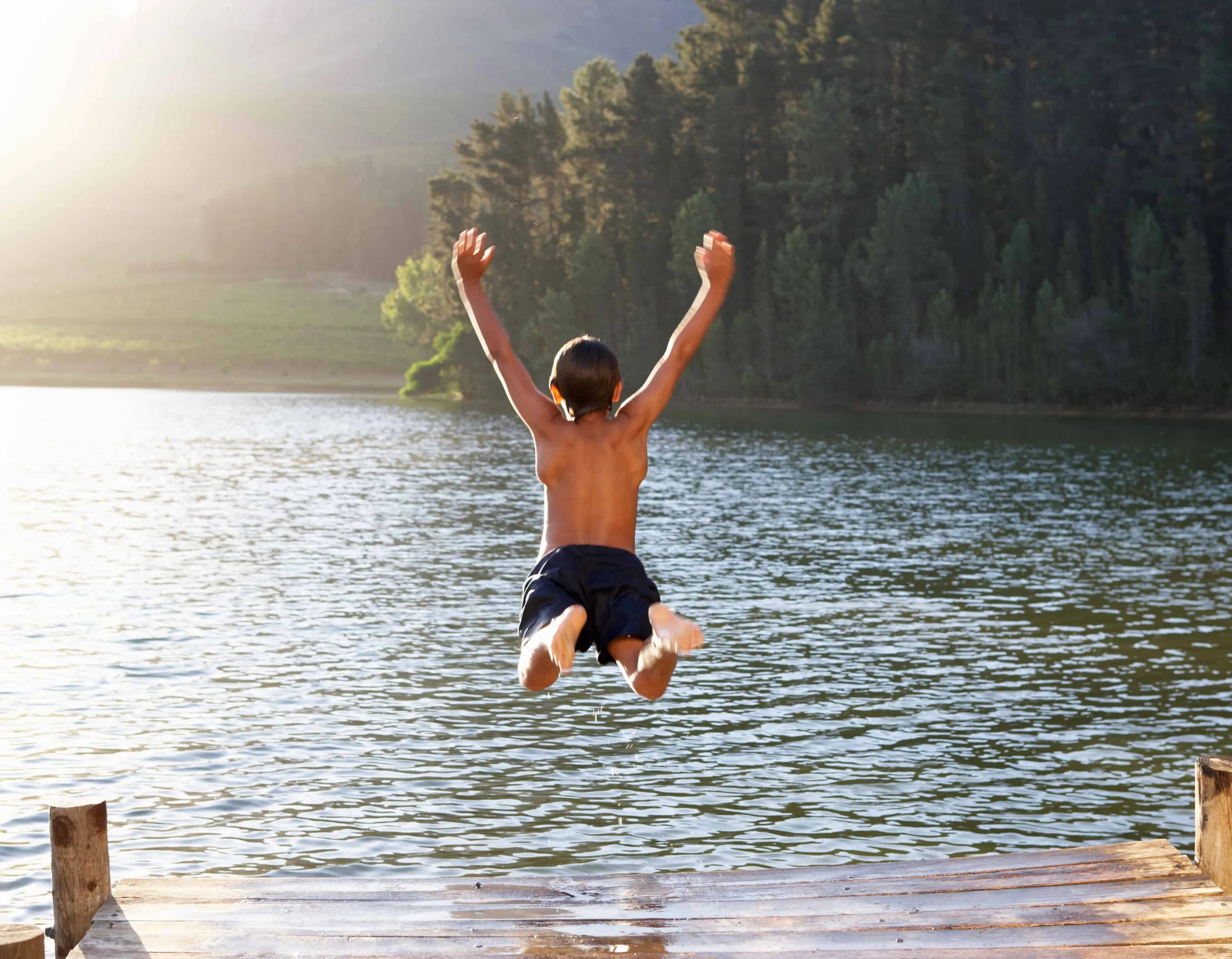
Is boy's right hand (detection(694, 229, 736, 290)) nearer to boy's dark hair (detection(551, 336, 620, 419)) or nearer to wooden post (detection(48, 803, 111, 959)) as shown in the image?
boy's dark hair (detection(551, 336, 620, 419))

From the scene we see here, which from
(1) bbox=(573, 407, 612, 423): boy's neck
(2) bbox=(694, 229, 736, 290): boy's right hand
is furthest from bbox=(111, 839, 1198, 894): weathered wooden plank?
(2) bbox=(694, 229, 736, 290): boy's right hand

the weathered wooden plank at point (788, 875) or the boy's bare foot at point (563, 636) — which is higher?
the boy's bare foot at point (563, 636)

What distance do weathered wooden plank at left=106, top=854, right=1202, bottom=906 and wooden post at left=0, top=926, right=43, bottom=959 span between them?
5.12 feet

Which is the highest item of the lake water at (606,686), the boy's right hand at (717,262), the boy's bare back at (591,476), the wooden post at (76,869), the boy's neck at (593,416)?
the boy's right hand at (717,262)

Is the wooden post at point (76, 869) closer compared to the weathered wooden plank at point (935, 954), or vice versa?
the weathered wooden plank at point (935, 954)

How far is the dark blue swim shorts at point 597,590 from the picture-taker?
7367 mm

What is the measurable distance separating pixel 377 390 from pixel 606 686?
123 metres

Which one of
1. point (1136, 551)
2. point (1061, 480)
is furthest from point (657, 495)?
point (1136, 551)

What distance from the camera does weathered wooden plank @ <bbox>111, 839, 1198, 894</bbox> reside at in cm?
761

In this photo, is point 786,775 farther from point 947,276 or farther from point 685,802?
point 947,276

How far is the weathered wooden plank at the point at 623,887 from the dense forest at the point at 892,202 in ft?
251

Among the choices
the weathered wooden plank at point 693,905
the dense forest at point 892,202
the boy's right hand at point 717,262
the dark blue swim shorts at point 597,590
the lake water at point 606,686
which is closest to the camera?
the weathered wooden plank at point 693,905

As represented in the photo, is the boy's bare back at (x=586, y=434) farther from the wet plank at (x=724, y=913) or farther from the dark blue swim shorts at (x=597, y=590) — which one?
the wet plank at (x=724, y=913)

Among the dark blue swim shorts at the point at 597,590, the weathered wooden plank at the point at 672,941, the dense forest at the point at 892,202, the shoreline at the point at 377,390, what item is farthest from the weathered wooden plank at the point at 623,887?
the dense forest at the point at 892,202
